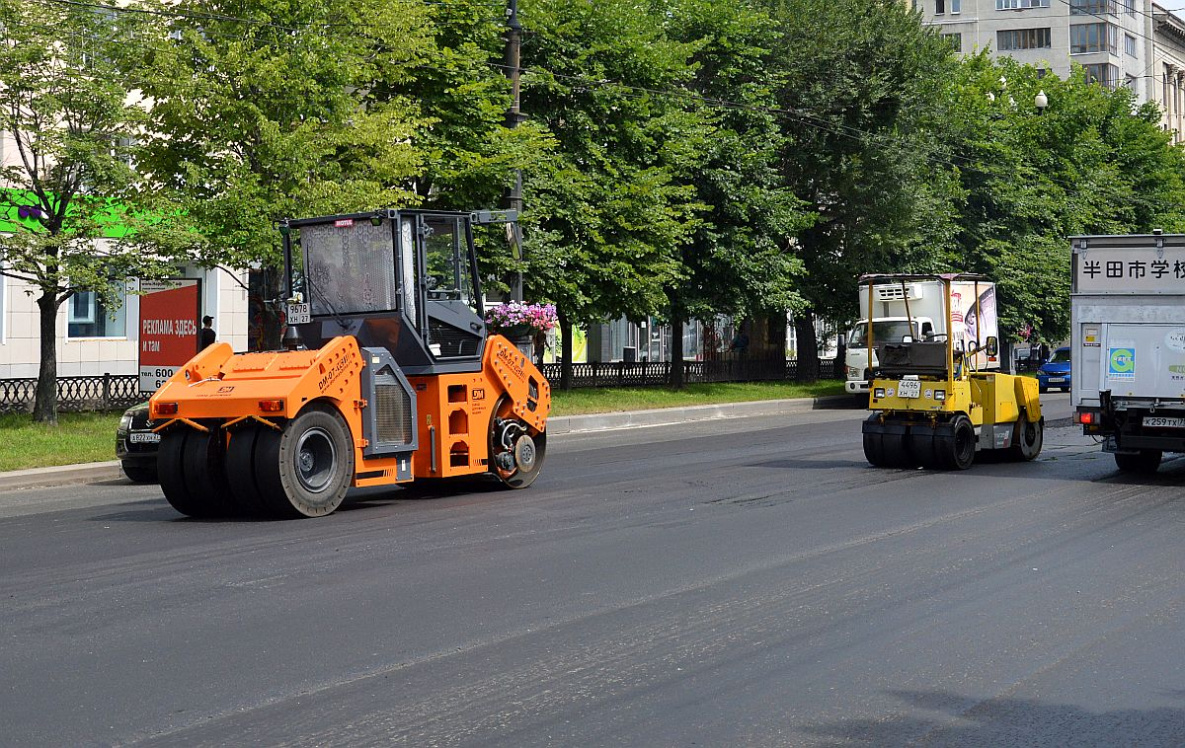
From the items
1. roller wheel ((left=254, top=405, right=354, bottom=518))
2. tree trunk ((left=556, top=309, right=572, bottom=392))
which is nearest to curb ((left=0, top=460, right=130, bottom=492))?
roller wheel ((left=254, top=405, right=354, bottom=518))

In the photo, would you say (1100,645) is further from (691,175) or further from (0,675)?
(691,175)

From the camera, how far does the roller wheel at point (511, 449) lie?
49.1 feet

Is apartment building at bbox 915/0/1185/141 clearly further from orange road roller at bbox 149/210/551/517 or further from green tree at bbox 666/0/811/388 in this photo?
orange road roller at bbox 149/210/551/517

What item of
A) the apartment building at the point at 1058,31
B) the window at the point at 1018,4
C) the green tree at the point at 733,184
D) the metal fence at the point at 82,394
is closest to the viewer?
the metal fence at the point at 82,394

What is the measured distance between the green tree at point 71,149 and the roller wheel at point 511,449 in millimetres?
9317

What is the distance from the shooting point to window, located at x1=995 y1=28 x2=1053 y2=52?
96688mm

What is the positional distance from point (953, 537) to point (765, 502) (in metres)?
2.85

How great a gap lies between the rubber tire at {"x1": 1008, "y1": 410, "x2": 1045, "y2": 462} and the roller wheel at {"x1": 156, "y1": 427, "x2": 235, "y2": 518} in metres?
10.7

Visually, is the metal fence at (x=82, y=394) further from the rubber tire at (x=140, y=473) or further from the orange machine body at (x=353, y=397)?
the orange machine body at (x=353, y=397)

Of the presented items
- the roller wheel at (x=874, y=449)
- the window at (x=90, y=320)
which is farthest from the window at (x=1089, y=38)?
the roller wheel at (x=874, y=449)

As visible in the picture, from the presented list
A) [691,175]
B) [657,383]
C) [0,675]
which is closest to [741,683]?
[0,675]

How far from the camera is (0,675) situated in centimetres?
689

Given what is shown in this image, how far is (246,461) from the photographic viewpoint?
12602mm

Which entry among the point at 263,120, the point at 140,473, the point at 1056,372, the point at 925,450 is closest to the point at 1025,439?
the point at 925,450
